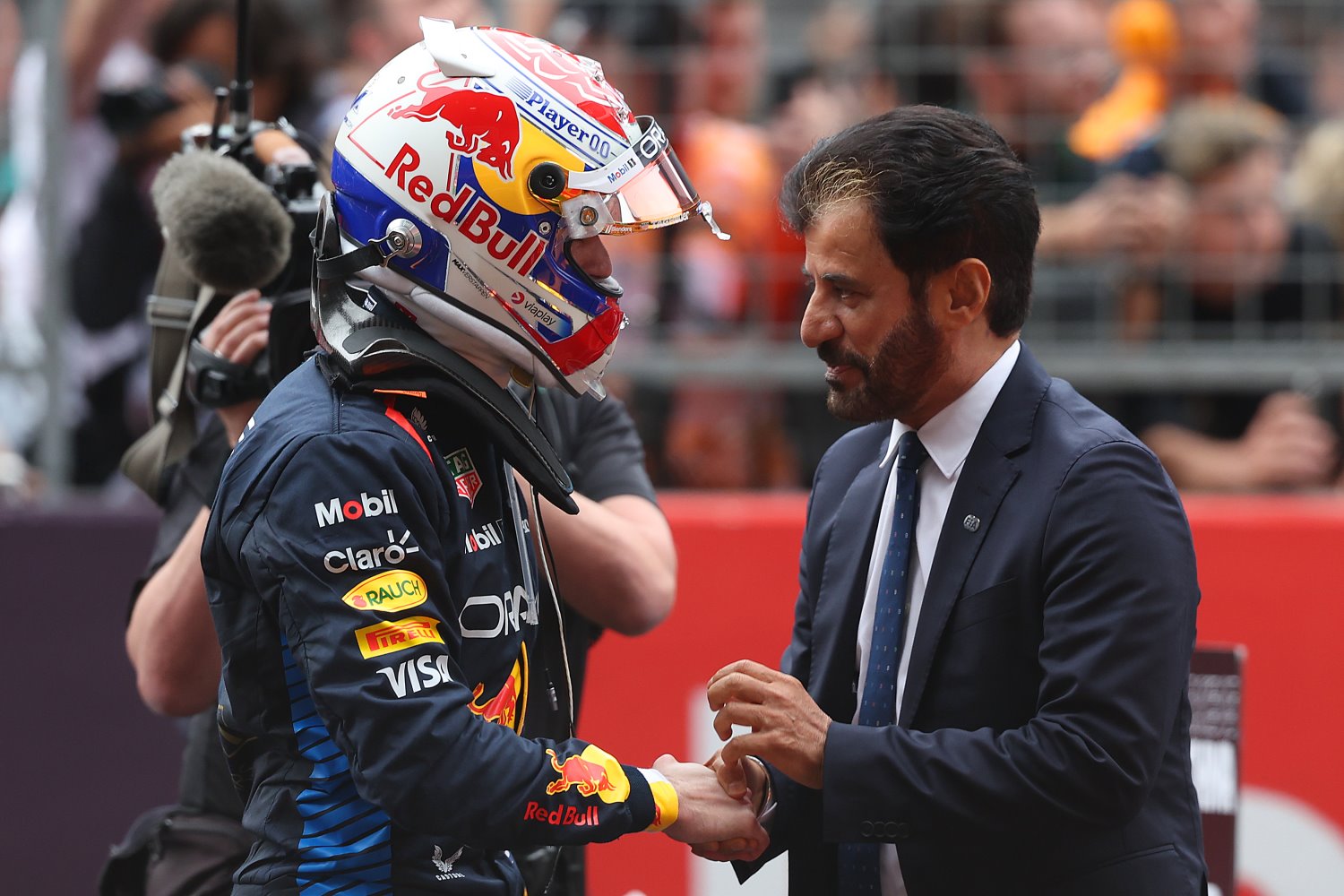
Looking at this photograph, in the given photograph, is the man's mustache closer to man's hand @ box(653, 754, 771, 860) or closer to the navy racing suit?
the navy racing suit

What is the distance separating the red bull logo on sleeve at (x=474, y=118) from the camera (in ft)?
8.47

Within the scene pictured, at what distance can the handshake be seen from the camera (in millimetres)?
2727

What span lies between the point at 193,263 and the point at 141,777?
2.76 m

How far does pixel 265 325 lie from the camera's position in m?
3.22

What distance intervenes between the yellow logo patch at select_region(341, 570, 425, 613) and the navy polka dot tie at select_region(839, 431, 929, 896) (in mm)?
851

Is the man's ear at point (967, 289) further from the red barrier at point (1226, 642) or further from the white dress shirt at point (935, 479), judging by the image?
the red barrier at point (1226, 642)

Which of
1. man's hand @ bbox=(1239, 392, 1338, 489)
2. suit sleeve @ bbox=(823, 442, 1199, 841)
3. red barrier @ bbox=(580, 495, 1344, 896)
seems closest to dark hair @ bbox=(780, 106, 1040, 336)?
suit sleeve @ bbox=(823, 442, 1199, 841)

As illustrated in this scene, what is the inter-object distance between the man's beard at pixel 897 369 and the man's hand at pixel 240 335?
1091mm

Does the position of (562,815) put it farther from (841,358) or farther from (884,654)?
(841,358)

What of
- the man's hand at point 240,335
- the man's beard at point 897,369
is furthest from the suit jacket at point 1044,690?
the man's hand at point 240,335

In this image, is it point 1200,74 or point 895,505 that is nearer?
point 895,505

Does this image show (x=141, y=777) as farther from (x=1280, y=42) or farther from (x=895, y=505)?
(x=1280, y=42)

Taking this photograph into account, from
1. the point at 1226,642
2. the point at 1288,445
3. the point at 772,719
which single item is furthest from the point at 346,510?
the point at 1288,445

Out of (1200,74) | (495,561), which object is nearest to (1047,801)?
(495,561)
